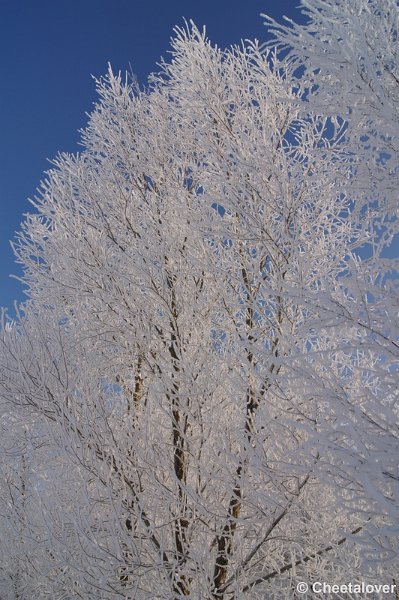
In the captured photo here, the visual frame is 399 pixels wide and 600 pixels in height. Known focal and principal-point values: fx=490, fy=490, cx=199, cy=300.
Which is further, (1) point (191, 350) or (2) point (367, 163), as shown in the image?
(1) point (191, 350)

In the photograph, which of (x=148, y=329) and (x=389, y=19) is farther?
(x=148, y=329)

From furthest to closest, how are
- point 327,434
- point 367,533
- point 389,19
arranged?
point 389,19 → point 327,434 → point 367,533

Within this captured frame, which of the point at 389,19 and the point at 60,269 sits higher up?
the point at 60,269

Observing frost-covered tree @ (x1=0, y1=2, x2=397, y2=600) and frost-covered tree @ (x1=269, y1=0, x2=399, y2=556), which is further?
frost-covered tree @ (x1=0, y1=2, x2=397, y2=600)

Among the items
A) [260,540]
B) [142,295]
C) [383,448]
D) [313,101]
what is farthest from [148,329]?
[383,448]

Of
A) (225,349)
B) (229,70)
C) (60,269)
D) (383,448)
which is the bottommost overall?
(383,448)

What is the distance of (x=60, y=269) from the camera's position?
5012 millimetres

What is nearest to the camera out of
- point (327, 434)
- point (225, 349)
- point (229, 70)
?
point (327, 434)

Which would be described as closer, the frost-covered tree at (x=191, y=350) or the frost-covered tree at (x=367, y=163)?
the frost-covered tree at (x=367, y=163)

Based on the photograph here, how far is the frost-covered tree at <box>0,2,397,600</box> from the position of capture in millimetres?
3629

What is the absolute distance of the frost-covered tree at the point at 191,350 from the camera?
11.9ft

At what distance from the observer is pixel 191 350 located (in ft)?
13.6

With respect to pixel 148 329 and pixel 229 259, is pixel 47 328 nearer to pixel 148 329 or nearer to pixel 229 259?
pixel 148 329

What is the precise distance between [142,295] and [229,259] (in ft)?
2.92
